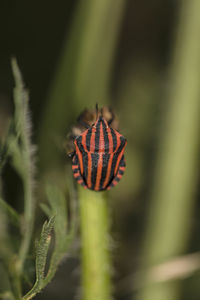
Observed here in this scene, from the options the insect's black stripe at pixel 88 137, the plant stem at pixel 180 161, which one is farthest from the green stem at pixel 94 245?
the plant stem at pixel 180 161

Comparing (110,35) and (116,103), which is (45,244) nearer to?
(110,35)

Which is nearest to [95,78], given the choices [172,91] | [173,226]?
[172,91]

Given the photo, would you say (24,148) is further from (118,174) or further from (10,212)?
(118,174)

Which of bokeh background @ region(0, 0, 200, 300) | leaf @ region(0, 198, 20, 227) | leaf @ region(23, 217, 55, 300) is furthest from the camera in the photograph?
bokeh background @ region(0, 0, 200, 300)

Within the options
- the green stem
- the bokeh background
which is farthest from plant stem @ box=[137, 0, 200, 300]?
the green stem

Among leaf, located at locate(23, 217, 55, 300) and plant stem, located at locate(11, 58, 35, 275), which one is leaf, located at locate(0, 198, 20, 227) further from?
leaf, located at locate(23, 217, 55, 300)

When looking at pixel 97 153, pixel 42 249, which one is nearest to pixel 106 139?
pixel 97 153

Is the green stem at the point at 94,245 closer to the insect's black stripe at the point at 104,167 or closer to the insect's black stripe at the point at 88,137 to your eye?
the insect's black stripe at the point at 104,167
